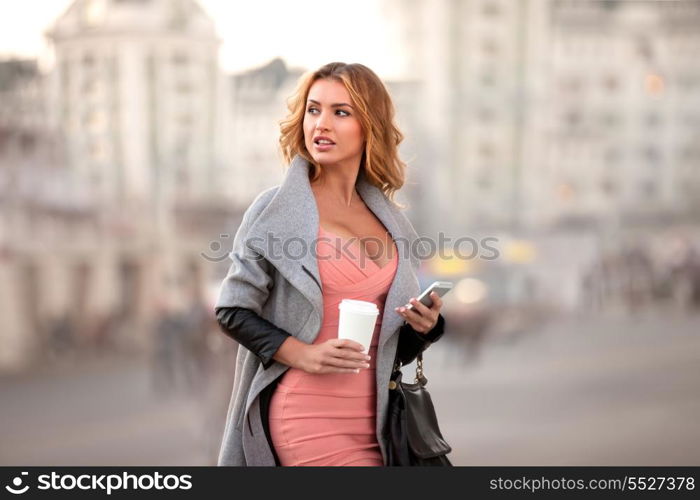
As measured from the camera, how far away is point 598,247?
655cm

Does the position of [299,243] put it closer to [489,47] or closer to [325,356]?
[325,356]

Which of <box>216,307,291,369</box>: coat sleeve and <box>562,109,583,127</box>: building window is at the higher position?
<box>562,109,583,127</box>: building window

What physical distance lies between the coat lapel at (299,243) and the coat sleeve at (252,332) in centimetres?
4

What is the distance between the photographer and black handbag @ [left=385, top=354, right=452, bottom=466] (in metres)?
1.14

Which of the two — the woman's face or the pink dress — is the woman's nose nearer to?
the woman's face

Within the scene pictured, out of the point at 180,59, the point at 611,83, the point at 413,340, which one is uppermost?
the point at 180,59

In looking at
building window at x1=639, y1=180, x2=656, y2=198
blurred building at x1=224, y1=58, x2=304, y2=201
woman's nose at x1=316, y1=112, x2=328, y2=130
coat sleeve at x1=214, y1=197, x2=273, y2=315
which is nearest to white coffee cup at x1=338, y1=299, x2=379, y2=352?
coat sleeve at x1=214, y1=197, x2=273, y2=315

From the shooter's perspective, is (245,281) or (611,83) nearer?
(245,281)

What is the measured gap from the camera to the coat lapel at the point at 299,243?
1.08 meters

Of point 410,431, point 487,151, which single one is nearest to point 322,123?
point 410,431

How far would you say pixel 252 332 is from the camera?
1077 mm

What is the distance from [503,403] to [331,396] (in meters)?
5.85

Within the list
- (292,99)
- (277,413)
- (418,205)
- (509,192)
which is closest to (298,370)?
(277,413)

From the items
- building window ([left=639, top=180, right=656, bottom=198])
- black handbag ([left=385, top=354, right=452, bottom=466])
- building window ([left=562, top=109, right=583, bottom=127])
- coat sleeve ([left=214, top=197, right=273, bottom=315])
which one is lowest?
black handbag ([left=385, top=354, right=452, bottom=466])
